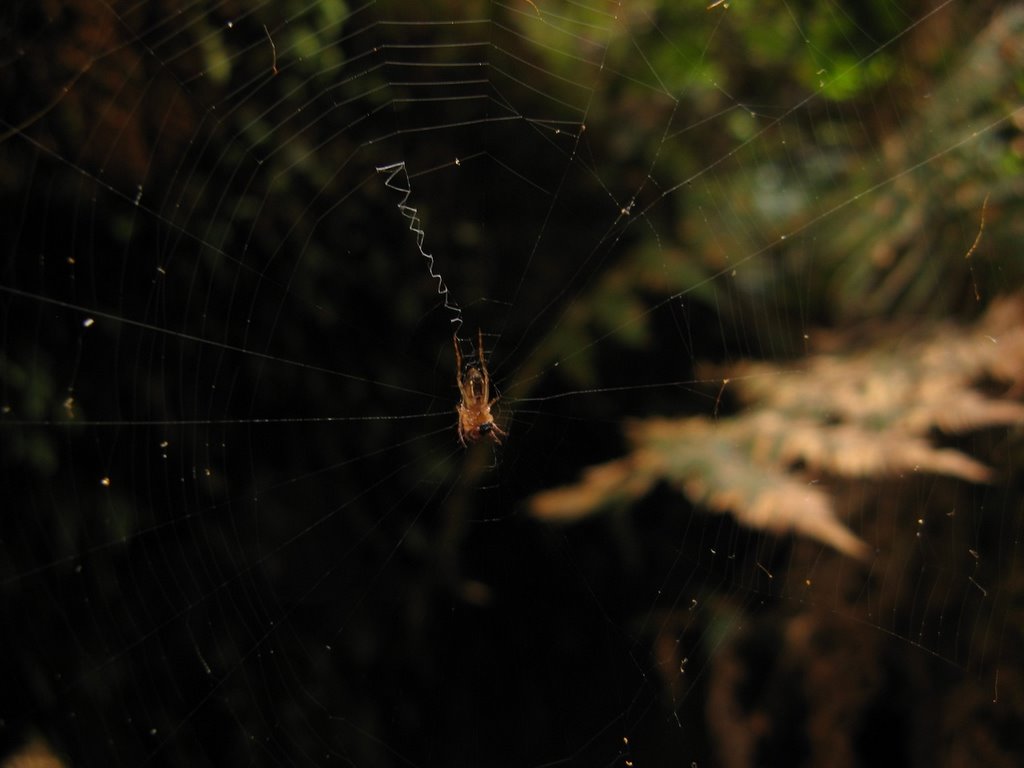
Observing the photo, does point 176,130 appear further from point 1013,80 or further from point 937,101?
point 1013,80

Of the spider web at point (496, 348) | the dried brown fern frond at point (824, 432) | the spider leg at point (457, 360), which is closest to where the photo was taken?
the spider web at point (496, 348)

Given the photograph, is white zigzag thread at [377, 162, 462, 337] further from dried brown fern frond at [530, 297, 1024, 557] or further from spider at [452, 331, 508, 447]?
dried brown fern frond at [530, 297, 1024, 557]

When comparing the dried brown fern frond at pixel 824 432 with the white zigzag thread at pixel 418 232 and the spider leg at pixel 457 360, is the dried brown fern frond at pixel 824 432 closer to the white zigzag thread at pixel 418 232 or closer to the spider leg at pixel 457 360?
the spider leg at pixel 457 360

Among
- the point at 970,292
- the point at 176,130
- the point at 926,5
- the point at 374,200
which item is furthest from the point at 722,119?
the point at 176,130

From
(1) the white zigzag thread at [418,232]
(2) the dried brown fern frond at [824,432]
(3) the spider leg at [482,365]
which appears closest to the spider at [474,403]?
(3) the spider leg at [482,365]

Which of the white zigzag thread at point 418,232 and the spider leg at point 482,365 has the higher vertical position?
the white zigzag thread at point 418,232

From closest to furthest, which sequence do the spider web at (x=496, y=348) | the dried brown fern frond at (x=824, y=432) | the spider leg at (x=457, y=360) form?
the spider web at (x=496, y=348), the dried brown fern frond at (x=824, y=432), the spider leg at (x=457, y=360)

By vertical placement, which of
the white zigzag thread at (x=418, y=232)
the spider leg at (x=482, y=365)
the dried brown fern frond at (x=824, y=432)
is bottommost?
the dried brown fern frond at (x=824, y=432)

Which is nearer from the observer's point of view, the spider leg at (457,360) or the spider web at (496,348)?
the spider web at (496,348)
